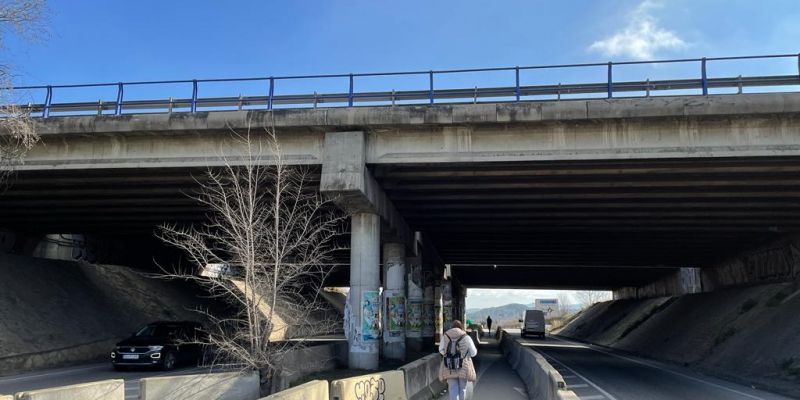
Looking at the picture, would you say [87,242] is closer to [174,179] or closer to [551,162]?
[174,179]

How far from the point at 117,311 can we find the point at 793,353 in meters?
28.5

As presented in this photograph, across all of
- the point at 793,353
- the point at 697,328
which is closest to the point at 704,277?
the point at 697,328

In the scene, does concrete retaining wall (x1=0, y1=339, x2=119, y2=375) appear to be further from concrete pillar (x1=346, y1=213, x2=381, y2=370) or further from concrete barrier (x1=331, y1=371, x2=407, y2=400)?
concrete barrier (x1=331, y1=371, x2=407, y2=400)

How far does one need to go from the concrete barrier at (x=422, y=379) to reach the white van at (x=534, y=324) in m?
45.6

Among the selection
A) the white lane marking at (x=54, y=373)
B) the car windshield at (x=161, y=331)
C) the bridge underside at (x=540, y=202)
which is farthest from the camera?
the car windshield at (x=161, y=331)

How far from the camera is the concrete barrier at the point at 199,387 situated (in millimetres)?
9070

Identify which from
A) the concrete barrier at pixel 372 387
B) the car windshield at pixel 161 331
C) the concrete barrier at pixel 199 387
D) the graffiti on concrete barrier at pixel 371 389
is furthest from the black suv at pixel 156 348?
the graffiti on concrete barrier at pixel 371 389

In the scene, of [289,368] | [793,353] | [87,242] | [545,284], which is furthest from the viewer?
[545,284]

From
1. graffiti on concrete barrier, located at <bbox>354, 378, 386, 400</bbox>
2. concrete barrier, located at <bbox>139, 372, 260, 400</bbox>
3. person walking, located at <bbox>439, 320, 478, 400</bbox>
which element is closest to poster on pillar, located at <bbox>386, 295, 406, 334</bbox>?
concrete barrier, located at <bbox>139, 372, 260, 400</bbox>

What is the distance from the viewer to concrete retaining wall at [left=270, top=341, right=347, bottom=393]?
11948mm

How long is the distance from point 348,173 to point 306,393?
1053 cm

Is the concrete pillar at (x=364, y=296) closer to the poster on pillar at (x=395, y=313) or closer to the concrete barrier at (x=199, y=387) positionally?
the poster on pillar at (x=395, y=313)

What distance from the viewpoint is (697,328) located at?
31188 millimetres

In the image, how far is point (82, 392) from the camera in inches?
307
